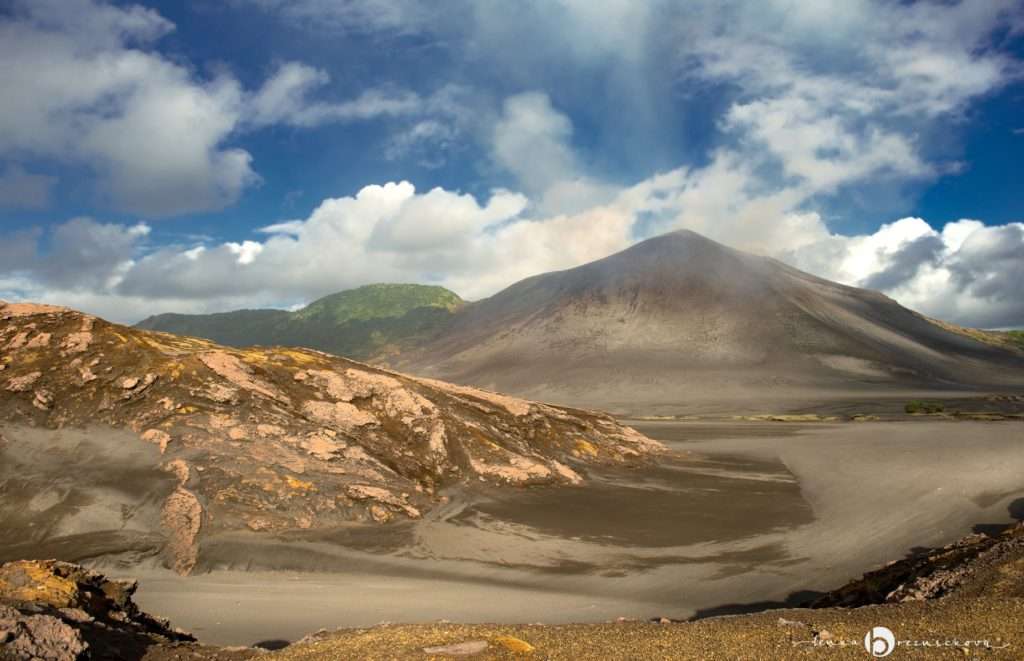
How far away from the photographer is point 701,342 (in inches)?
5187

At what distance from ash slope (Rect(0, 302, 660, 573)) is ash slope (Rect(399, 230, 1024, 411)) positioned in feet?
212

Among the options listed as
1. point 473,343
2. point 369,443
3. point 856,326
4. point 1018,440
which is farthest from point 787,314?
point 369,443

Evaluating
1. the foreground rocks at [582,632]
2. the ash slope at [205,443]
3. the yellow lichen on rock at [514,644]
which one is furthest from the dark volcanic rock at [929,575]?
the ash slope at [205,443]

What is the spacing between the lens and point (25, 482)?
16.8 metres

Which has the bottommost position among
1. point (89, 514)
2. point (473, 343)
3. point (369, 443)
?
point (89, 514)

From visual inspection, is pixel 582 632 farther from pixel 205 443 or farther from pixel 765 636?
pixel 205 443

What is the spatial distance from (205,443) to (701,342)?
408ft

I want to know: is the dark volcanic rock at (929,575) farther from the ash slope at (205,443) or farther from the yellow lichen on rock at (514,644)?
the ash slope at (205,443)

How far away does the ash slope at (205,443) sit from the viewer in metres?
16.2

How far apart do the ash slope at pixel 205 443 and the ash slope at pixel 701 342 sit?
64.5 metres

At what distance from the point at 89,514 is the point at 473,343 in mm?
146307

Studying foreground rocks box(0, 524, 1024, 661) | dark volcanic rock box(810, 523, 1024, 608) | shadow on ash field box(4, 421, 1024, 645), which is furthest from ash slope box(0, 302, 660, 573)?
dark volcanic rock box(810, 523, 1024, 608)

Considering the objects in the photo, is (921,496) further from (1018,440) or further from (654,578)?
(1018,440)

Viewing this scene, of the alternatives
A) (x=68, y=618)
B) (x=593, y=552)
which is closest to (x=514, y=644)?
(x=68, y=618)
